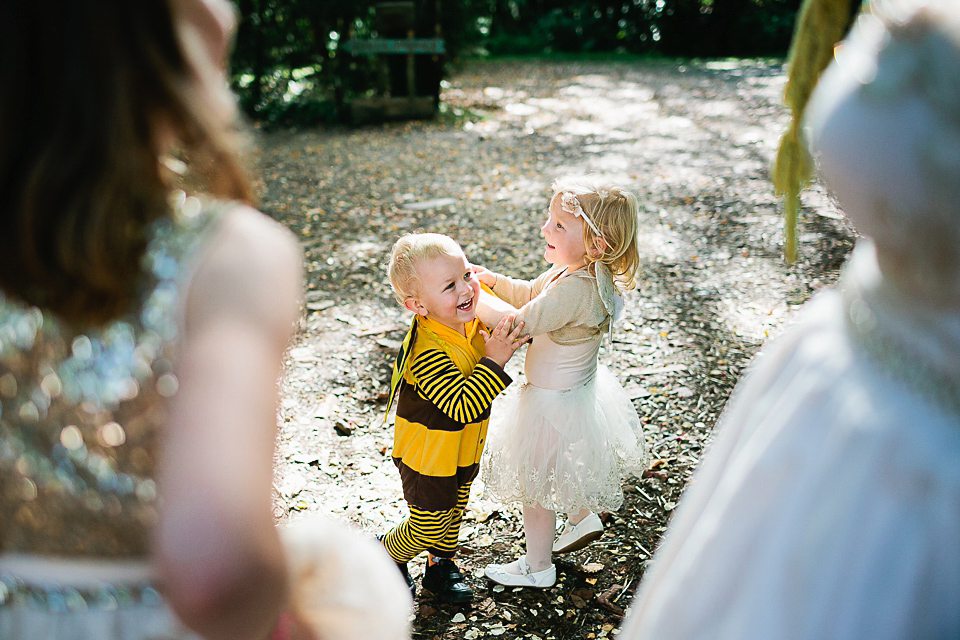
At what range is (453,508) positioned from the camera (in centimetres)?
245

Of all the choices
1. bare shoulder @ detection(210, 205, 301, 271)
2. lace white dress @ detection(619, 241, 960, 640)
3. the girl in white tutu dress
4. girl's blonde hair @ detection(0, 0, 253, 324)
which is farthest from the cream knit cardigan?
girl's blonde hair @ detection(0, 0, 253, 324)

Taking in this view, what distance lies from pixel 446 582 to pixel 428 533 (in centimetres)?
28

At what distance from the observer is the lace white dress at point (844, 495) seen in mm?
928

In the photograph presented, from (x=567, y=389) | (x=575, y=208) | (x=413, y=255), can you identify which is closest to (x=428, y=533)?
(x=567, y=389)

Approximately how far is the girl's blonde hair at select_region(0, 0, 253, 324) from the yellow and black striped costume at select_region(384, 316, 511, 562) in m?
1.44

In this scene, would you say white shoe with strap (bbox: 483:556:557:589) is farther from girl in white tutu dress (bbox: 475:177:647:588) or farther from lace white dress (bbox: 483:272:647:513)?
lace white dress (bbox: 483:272:647:513)

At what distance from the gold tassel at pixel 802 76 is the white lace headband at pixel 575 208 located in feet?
3.38

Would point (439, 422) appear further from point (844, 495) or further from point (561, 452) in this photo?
point (844, 495)

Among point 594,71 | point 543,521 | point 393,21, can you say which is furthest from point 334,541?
point 594,71

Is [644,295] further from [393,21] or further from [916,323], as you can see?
[393,21]

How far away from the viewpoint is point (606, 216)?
229 centimetres

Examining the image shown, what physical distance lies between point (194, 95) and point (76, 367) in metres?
0.34

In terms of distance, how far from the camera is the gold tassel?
3.61 ft

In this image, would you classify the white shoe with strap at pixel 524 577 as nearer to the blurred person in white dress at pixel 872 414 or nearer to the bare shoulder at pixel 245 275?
the blurred person in white dress at pixel 872 414
